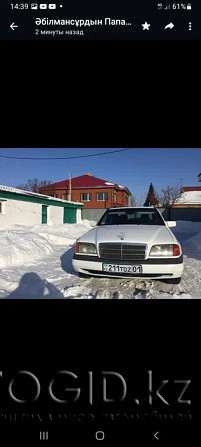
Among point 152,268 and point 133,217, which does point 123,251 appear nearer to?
point 152,268

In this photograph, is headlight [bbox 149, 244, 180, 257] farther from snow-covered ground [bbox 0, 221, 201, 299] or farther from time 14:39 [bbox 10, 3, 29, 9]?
time 14:39 [bbox 10, 3, 29, 9]

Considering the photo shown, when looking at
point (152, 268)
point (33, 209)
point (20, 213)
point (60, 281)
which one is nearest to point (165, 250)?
point (152, 268)

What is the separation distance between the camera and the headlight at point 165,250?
6.97 feet

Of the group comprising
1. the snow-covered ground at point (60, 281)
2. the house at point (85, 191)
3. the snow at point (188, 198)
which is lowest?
the snow-covered ground at point (60, 281)

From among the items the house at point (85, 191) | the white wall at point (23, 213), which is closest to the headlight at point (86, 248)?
the white wall at point (23, 213)

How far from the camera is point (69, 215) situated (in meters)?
9.62

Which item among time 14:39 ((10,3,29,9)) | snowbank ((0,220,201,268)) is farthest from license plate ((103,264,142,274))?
snowbank ((0,220,201,268))

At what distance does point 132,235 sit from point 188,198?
6.16 metres

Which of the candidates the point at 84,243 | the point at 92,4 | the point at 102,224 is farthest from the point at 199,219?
the point at 92,4

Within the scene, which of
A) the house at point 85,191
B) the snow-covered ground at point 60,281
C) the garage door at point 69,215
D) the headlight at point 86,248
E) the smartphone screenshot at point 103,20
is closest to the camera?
the smartphone screenshot at point 103,20

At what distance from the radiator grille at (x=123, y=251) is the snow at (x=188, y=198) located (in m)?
5.91

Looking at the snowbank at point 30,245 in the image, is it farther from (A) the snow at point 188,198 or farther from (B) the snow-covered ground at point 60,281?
(A) the snow at point 188,198
